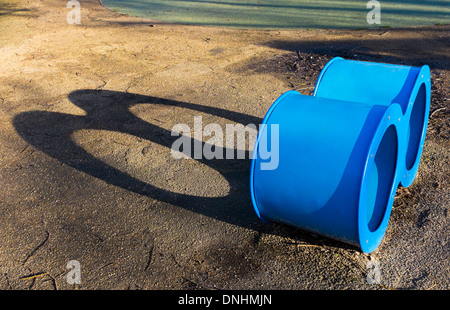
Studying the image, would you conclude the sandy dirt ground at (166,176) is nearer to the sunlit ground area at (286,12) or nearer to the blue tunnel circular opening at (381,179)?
the blue tunnel circular opening at (381,179)

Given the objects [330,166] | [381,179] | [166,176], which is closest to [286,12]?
[166,176]

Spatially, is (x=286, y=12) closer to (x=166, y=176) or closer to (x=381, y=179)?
(x=166, y=176)

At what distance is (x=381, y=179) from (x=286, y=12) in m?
6.24

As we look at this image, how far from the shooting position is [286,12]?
28.1 feet

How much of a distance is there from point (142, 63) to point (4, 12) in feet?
15.4

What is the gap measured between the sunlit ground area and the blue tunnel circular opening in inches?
198

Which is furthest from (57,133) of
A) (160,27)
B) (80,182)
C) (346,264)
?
(160,27)

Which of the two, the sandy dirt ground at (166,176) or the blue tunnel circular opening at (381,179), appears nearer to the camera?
the sandy dirt ground at (166,176)

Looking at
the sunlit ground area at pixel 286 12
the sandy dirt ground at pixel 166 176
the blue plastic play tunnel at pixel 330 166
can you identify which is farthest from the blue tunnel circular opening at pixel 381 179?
the sunlit ground area at pixel 286 12

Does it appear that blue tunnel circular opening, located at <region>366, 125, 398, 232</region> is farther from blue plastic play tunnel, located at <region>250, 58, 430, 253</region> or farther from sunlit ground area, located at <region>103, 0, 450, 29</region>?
sunlit ground area, located at <region>103, 0, 450, 29</region>

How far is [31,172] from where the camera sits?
3762 millimetres

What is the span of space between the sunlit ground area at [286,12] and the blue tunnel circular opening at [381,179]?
5.02 metres

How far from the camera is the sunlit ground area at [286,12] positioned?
25.6 ft
